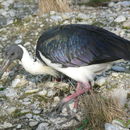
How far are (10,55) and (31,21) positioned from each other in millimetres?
2289

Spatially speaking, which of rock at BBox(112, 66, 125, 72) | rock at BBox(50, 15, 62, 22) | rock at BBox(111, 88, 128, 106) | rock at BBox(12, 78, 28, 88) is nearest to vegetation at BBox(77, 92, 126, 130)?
rock at BBox(111, 88, 128, 106)

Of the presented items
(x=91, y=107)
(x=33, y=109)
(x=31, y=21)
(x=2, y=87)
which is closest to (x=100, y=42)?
(x=91, y=107)

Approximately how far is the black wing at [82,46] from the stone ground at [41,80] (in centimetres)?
58

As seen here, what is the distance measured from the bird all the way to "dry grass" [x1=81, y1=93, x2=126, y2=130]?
1.97 feet

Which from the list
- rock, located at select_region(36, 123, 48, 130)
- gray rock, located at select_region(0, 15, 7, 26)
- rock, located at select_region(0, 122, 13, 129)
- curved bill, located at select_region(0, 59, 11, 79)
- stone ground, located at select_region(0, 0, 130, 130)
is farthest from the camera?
gray rock, located at select_region(0, 15, 7, 26)

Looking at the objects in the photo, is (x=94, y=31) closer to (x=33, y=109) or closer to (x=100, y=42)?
(x=100, y=42)

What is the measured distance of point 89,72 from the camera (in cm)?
536

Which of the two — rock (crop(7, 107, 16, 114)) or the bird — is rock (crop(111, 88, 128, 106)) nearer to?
the bird

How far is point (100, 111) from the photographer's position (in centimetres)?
465

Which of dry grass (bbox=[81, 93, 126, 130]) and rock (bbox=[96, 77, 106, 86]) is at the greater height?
dry grass (bbox=[81, 93, 126, 130])

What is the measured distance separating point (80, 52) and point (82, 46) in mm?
88

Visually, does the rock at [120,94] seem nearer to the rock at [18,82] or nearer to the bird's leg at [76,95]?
the bird's leg at [76,95]

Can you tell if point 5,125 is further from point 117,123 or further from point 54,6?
point 54,6

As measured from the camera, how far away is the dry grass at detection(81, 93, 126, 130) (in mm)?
4625
